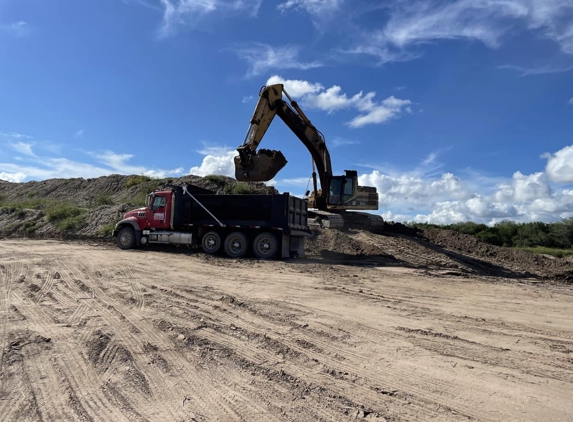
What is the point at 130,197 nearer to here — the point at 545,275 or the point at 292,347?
the point at 545,275

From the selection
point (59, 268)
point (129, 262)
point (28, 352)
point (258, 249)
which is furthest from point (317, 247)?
point (28, 352)

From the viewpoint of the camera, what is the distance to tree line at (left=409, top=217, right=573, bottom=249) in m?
32.5

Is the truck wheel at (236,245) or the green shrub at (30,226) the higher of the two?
the green shrub at (30,226)

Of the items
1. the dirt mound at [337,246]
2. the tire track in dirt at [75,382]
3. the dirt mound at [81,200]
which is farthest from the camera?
the dirt mound at [81,200]

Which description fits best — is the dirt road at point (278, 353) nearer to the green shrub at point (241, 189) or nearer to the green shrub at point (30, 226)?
the green shrub at point (30, 226)

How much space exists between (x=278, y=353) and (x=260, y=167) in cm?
1262

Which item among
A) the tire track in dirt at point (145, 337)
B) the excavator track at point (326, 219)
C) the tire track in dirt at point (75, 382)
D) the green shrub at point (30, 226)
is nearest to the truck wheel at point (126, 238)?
the excavator track at point (326, 219)

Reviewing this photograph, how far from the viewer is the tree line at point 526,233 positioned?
32500 mm

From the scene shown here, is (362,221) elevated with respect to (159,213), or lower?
elevated

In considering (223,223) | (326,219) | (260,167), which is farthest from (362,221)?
(223,223)

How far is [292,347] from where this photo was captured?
17.4 feet

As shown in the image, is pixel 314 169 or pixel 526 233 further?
pixel 526 233

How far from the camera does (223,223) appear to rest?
16328mm

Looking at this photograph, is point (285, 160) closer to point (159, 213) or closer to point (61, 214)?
point (159, 213)
